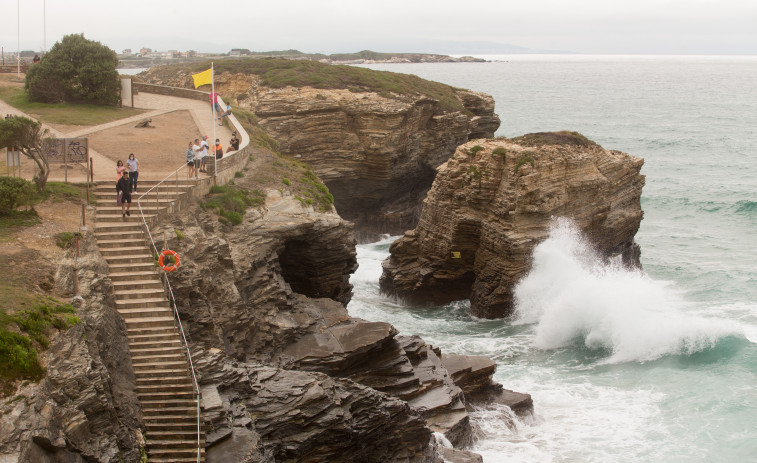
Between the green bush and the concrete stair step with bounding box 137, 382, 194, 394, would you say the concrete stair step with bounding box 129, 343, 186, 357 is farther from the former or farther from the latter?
the green bush

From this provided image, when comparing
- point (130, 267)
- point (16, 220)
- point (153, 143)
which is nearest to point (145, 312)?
point (130, 267)

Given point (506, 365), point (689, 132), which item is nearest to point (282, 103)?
point (506, 365)

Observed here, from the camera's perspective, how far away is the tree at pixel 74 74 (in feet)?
117

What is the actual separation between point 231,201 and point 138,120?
37.3 ft

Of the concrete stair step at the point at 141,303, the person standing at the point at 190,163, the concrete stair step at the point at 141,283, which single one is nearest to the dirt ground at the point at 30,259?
the concrete stair step at the point at 141,283

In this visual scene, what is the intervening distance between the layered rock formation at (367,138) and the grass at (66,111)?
39.7 ft

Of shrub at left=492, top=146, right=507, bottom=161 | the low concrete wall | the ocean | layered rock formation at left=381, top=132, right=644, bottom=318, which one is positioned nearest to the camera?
the ocean

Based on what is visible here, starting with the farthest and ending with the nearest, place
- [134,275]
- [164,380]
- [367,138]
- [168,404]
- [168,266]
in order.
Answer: [367,138], [134,275], [168,266], [164,380], [168,404]

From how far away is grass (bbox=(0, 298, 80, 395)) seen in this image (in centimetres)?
1344

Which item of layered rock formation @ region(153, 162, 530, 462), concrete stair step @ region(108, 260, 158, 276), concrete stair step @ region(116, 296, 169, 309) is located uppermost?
concrete stair step @ region(108, 260, 158, 276)

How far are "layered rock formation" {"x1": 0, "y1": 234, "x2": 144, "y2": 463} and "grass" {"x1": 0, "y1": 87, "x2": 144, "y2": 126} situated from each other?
53.8 feet

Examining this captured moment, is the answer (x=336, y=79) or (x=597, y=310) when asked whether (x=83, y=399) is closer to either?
(x=597, y=310)

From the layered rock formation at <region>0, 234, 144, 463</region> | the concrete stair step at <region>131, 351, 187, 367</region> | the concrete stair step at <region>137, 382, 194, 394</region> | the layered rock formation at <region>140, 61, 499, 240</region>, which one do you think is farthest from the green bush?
the layered rock formation at <region>140, 61, 499, 240</region>

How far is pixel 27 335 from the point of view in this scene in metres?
14.3
